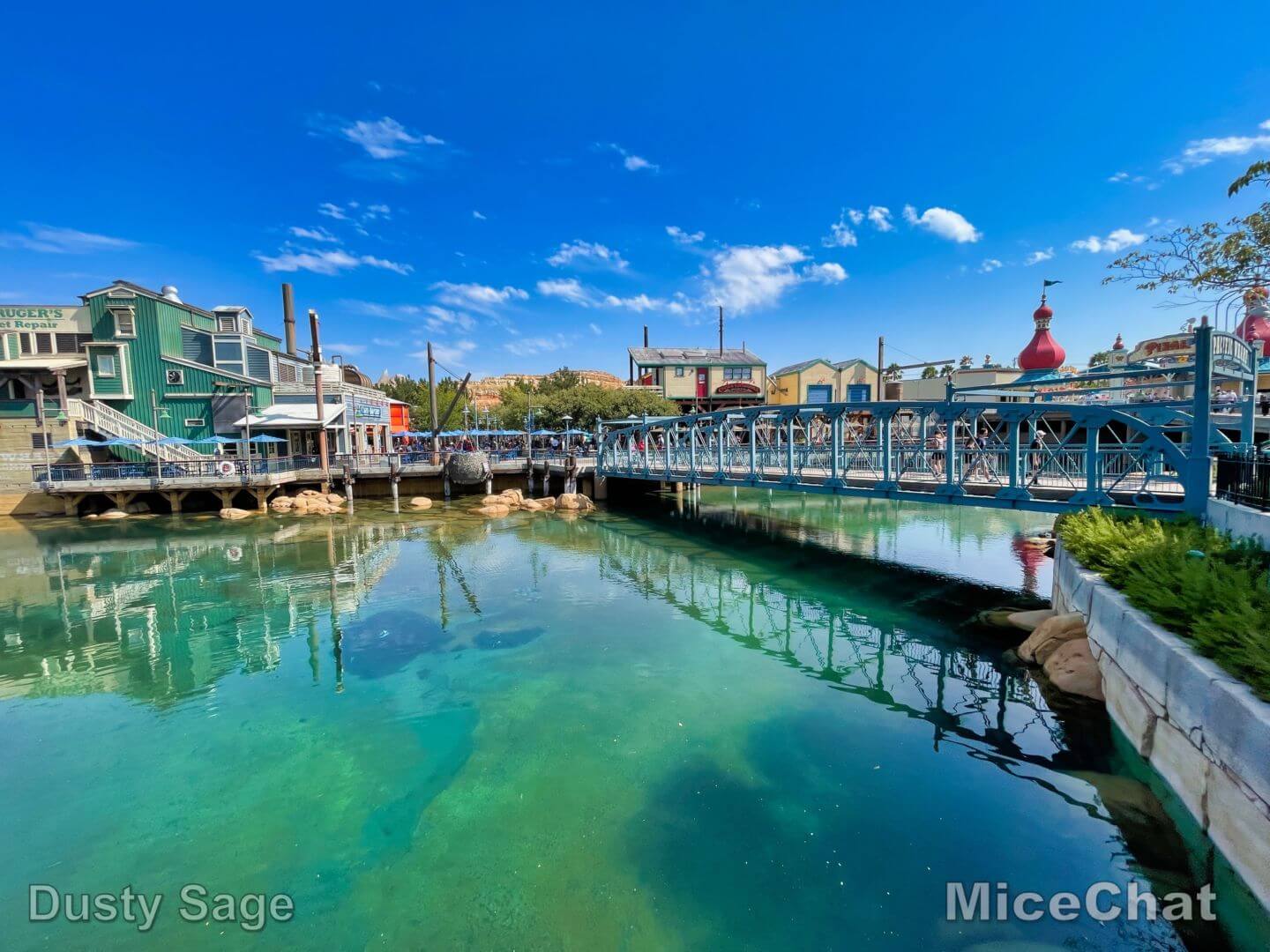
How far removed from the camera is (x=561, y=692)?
35.4ft

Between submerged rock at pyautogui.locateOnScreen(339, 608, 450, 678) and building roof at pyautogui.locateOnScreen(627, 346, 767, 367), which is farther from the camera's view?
building roof at pyautogui.locateOnScreen(627, 346, 767, 367)

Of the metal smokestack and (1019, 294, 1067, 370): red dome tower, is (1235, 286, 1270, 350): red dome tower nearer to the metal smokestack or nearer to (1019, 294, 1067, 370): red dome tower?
(1019, 294, 1067, 370): red dome tower

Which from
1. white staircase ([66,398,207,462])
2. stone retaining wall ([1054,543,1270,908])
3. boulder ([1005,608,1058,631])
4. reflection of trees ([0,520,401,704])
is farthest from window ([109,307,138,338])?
stone retaining wall ([1054,543,1270,908])

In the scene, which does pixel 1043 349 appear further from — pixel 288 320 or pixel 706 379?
pixel 288 320

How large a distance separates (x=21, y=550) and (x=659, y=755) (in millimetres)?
29024

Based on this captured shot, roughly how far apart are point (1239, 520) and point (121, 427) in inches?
1776

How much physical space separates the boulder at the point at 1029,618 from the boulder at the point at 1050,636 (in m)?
1.22

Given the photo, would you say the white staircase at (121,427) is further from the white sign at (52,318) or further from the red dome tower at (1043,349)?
the red dome tower at (1043,349)

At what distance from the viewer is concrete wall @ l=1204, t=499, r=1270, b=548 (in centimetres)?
895

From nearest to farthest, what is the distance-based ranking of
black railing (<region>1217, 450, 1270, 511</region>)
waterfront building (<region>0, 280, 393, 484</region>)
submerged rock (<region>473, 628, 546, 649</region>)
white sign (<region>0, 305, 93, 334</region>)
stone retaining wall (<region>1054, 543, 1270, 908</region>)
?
stone retaining wall (<region>1054, 543, 1270, 908</region>) < black railing (<region>1217, 450, 1270, 511</region>) < submerged rock (<region>473, 628, 546, 649</region>) < waterfront building (<region>0, 280, 393, 484</region>) < white sign (<region>0, 305, 93, 334</region>)

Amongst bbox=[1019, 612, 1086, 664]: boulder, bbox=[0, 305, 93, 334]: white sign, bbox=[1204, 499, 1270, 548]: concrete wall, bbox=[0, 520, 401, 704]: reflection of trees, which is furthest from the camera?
bbox=[0, 305, 93, 334]: white sign

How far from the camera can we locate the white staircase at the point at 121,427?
30688 mm

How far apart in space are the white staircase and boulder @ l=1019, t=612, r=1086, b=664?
3806 cm

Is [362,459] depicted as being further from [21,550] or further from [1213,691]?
[1213,691]
